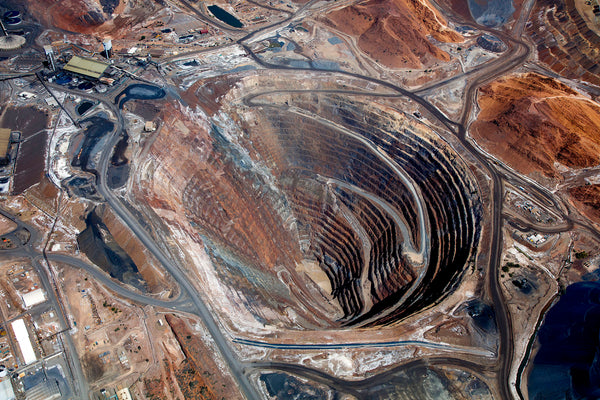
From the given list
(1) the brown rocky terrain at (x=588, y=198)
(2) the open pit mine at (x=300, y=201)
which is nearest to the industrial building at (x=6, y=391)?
(2) the open pit mine at (x=300, y=201)

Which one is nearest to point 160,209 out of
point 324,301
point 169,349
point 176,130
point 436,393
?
point 176,130

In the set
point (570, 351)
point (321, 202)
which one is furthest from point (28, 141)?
point (570, 351)

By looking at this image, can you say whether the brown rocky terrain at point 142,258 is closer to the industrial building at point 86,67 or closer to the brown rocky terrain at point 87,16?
the industrial building at point 86,67

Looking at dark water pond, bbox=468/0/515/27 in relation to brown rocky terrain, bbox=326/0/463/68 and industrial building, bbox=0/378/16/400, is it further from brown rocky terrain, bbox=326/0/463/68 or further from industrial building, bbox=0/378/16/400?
industrial building, bbox=0/378/16/400

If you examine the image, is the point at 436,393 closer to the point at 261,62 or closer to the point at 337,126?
the point at 337,126

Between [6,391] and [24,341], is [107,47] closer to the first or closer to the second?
[24,341]
